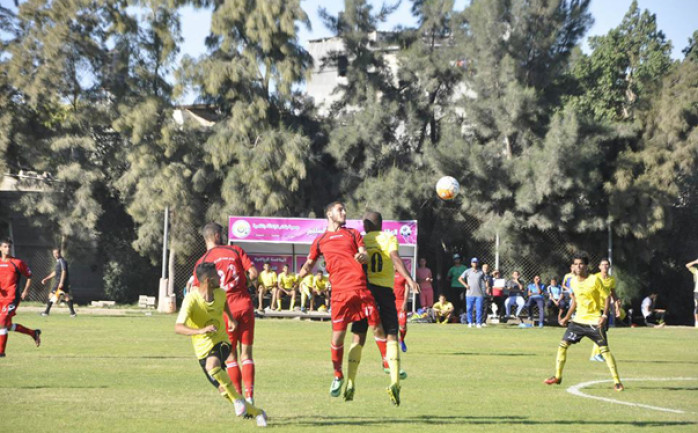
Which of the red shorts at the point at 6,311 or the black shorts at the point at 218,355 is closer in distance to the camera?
the black shorts at the point at 218,355

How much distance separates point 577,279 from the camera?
1346 cm

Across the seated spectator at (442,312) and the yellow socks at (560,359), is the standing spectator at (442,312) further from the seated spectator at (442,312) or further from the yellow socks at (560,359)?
the yellow socks at (560,359)

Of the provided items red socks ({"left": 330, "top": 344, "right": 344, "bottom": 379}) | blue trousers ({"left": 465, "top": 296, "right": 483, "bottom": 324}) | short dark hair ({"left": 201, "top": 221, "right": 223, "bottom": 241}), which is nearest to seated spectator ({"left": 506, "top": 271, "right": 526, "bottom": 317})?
blue trousers ({"left": 465, "top": 296, "right": 483, "bottom": 324})

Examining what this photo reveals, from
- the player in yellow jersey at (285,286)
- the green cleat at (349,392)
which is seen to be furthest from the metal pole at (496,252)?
the green cleat at (349,392)

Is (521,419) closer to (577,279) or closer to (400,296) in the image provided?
(577,279)

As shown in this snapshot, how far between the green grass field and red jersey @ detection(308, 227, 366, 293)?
1394 millimetres

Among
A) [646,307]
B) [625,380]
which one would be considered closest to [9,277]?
[625,380]

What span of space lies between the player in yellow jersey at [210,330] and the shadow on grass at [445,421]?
60cm

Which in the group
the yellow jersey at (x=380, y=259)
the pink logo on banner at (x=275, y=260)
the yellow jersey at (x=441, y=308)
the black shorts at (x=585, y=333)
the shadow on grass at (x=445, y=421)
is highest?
the pink logo on banner at (x=275, y=260)

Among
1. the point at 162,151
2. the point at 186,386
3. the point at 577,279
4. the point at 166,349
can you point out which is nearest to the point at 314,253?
the point at 186,386

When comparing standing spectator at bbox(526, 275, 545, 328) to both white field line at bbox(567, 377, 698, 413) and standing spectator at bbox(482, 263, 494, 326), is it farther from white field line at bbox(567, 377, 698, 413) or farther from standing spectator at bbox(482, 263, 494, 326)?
white field line at bbox(567, 377, 698, 413)

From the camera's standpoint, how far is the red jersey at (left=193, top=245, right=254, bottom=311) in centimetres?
1002

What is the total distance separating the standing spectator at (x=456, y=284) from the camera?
3128 centimetres

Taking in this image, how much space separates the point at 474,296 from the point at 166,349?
39.5ft
